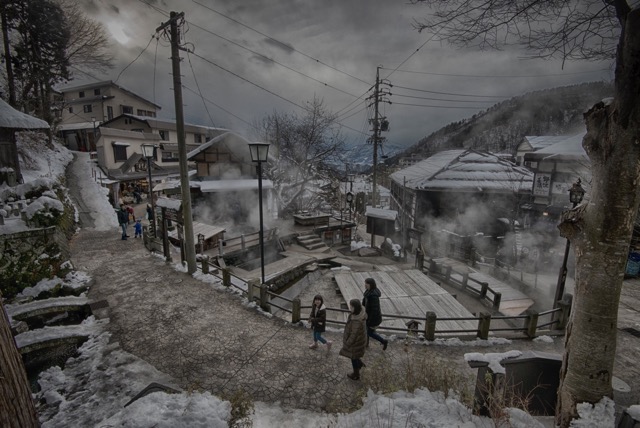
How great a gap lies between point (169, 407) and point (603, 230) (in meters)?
6.28

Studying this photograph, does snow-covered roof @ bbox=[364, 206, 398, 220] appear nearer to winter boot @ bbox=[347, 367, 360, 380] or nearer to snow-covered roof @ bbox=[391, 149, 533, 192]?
snow-covered roof @ bbox=[391, 149, 533, 192]

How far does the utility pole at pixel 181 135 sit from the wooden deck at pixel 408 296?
22.0 ft

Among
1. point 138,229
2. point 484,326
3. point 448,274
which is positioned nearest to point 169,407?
point 484,326

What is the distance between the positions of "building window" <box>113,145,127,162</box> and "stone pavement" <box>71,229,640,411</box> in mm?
24799

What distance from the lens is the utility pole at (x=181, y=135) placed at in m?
9.60

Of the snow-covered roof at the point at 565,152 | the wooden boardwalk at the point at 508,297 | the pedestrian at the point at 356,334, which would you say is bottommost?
the wooden boardwalk at the point at 508,297

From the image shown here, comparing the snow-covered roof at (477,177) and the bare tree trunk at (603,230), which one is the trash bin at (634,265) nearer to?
the snow-covered roof at (477,177)

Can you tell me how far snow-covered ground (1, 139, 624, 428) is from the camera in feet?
13.1

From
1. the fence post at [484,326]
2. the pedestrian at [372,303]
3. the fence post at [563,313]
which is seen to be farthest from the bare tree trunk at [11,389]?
the fence post at [563,313]

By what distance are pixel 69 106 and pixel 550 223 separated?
63934mm

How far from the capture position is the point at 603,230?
10.9 feet

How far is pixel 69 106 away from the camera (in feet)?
144

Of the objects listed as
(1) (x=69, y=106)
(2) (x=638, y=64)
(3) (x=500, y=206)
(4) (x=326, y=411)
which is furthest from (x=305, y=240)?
(1) (x=69, y=106)

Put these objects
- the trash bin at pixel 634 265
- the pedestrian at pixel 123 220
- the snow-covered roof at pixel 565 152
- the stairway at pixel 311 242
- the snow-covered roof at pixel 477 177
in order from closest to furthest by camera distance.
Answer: the trash bin at pixel 634 265
the pedestrian at pixel 123 220
the stairway at pixel 311 242
the snow-covered roof at pixel 565 152
the snow-covered roof at pixel 477 177
